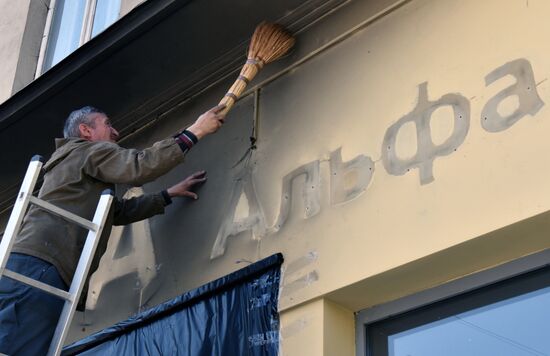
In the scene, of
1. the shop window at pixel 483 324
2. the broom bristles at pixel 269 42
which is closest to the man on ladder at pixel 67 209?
the broom bristles at pixel 269 42

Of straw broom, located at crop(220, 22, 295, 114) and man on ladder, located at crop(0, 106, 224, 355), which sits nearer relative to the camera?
man on ladder, located at crop(0, 106, 224, 355)

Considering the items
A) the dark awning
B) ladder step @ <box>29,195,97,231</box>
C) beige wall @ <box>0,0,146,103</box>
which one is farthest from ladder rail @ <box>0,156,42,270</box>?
beige wall @ <box>0,0,146,103</box>

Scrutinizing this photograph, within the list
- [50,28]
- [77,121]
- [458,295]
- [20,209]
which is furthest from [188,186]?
[50,28]

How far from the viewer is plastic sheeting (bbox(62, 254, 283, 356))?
4629mm

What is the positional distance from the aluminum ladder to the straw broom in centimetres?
100

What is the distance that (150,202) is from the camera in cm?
550

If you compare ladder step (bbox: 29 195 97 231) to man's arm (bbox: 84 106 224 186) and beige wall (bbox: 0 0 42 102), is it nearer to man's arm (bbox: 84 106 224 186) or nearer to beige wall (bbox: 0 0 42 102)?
man's arm (bbox: 84 106 224 186)

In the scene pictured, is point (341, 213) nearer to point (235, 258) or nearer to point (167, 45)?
point (235, 258)

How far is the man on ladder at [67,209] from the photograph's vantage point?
4.43m

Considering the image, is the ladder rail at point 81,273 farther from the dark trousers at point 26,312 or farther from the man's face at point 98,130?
the man's face at point 98,130

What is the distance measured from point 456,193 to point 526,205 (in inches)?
15.4

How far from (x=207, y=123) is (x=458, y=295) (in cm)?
168

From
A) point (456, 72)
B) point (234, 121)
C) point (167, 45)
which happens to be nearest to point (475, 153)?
point (456, 72)

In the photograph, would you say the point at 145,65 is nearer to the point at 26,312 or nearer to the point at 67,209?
the point at 67,209
